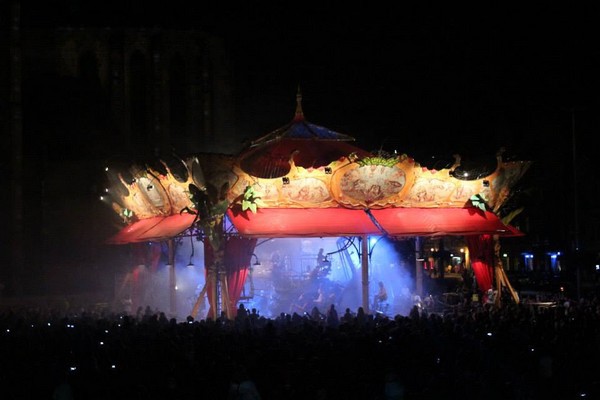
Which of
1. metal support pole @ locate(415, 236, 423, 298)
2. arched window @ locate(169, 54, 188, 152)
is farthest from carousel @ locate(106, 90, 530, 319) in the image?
arched window @ locate(169, 54, 188, 152)

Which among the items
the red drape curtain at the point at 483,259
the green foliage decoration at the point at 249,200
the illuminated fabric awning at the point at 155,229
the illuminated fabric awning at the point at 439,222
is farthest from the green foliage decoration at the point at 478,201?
the illuminated fabric awning at the point at 155,229

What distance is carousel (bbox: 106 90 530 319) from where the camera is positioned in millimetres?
21734

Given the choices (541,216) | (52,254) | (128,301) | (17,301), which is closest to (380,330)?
(128,301)

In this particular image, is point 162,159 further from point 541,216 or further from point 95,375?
point 541,216

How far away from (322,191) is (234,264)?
3.15 metres

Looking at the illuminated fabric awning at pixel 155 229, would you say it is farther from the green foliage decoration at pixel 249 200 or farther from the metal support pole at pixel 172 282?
the green foliage decoration at pixel 249 200

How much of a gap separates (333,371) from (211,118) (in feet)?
122

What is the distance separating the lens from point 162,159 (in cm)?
2272

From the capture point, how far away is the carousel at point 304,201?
71.3ft

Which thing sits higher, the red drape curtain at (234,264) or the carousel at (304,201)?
the carousel at (304,201)

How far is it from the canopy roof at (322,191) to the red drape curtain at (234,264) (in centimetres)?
64

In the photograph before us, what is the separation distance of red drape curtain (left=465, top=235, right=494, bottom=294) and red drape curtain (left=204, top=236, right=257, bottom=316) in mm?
6958

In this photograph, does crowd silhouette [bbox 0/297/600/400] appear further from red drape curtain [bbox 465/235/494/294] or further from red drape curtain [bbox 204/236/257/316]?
red drape curtain [bbox 465/235/494/294]

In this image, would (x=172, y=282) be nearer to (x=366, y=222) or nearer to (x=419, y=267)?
(x=366, y=222)
